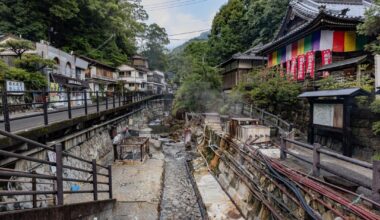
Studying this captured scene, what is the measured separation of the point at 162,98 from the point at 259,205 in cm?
4443

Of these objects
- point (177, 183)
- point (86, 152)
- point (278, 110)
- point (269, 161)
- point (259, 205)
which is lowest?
point (177, 183)

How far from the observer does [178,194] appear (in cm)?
988

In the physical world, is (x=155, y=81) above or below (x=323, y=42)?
above

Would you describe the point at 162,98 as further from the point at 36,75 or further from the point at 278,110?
the point at 278,110

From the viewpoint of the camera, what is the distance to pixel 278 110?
13109 millimetres

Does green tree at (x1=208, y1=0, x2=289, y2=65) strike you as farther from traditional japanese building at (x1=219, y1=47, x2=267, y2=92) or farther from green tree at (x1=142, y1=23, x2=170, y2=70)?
green tree at (x1=142, y1=23, x2=170, y2=70)

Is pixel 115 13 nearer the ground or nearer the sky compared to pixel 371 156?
nearer the sky

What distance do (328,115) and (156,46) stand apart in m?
63.2

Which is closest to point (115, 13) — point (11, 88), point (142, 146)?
point (11, 88)

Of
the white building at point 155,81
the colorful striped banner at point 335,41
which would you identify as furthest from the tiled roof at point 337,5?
the white building at point 155,81

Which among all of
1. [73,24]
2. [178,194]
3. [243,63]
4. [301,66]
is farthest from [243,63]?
[73,24]

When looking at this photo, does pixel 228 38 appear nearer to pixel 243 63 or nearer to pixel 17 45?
pixel 243 63

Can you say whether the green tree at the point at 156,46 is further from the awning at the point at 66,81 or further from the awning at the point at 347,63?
the awning at the point at 347,63

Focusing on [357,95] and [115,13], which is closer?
[357,95]
